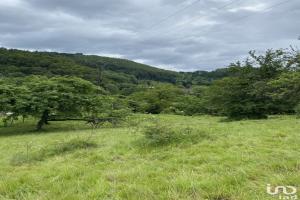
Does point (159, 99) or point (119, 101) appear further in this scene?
point (159, 99)

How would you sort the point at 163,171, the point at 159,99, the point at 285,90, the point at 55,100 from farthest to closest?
the point at 159,99, the point at 55,100, the point at 285,90, the point at 163,171

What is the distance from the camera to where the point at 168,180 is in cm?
570

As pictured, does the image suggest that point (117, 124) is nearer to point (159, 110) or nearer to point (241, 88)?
point (241, 88)

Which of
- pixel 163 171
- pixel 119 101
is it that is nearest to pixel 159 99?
pixel 119 101

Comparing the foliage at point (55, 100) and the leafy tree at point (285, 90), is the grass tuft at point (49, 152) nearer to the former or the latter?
the foliage at point (55, 100)

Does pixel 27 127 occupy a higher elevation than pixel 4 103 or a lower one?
lower

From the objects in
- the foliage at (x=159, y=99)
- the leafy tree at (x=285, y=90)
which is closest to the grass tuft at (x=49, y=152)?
the leafy tree at (x=285, y=90)

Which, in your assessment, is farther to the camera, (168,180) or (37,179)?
(37,179)

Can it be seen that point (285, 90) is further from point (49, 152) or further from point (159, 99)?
point (159, 99)

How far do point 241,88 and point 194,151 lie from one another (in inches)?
735

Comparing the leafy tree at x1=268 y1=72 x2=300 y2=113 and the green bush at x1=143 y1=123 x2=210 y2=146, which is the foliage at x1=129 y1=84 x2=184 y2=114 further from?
the green bush at x1=143 y1=123 x2=210 y2=146

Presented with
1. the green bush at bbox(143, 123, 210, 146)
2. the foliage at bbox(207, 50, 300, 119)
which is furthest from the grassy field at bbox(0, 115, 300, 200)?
the foliage at bbox(207, 50, 300, 119)


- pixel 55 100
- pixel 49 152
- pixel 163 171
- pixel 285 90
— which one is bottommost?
pixel 49 152

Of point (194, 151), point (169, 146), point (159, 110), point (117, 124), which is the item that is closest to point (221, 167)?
point (194, 151)
